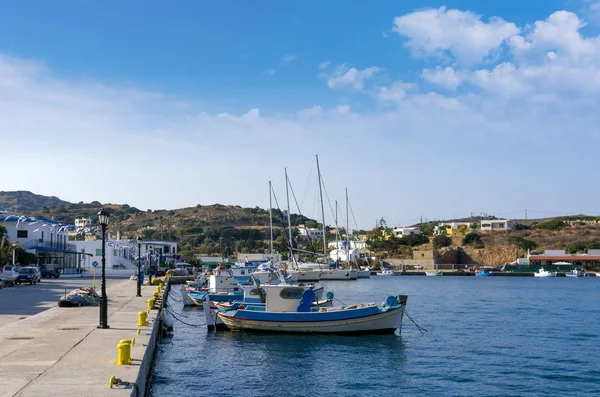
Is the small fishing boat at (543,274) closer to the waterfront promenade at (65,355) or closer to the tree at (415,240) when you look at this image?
the tree at (415,240)

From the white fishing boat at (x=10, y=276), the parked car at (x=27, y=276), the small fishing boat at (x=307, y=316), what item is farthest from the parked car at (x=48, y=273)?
the small fishing boat at (x=307, y=316)

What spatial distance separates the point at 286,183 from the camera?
92.9 m

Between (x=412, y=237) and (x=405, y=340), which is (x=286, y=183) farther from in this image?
(x=412, y=237)

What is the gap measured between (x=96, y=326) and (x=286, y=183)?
70.3 meters

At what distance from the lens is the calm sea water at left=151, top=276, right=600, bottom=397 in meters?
21.0

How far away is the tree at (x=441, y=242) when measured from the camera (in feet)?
606

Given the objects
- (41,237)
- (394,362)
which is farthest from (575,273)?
(394,362)

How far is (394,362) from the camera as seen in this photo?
1019 inches

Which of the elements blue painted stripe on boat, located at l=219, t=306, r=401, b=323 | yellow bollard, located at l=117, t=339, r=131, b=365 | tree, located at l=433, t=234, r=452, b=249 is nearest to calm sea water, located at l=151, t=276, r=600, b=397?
blue painted stripe on boat, located at l=219, t=306, r=401, b=323

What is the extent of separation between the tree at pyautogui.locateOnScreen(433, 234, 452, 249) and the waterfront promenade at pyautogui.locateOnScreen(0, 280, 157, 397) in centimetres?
16475

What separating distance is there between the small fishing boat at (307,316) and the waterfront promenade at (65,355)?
6917 mm

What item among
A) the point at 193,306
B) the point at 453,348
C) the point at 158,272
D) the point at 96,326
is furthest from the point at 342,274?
the point at 96,326

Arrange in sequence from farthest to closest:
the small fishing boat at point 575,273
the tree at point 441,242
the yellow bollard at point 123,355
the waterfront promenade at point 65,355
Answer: the tree at point 441,242, the small fishing boat at point 575,273, the yellow bollard at point 123,355, the waterfront promenade at point 65,355

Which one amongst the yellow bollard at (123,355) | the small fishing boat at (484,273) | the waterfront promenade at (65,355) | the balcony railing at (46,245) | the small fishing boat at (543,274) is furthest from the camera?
the small fishing boat at (484,273)
